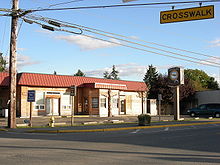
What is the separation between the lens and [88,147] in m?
12.1

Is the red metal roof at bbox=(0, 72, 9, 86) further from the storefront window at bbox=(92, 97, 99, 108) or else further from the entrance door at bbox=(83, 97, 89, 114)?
the storefront window at bbox=(92, 97, 99, 108)

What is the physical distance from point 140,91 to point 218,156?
113 feet

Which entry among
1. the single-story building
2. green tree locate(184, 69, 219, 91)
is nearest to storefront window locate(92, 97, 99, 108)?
the single-story building

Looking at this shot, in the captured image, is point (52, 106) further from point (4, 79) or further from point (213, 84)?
point (213, 84)

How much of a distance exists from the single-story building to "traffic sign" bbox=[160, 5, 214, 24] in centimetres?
2095

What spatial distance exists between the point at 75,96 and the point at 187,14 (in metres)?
27.5

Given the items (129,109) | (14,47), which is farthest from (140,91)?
(14,47)

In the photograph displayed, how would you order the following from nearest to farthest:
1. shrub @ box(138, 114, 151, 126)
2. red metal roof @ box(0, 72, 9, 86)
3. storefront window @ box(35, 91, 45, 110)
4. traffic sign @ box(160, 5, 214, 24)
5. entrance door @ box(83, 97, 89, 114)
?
traffic sign @ box(160, 5, 214, 24) → shrub @ box(138, 114, 151, 126) → red metal roof @ box(0, 72, 9, 86) → storefront window @ box(35, 91, 45, 110) → entrance door @ box(83, 97, 89, 114)

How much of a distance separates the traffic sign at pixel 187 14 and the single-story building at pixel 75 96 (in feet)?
68.7

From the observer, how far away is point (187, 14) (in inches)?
492

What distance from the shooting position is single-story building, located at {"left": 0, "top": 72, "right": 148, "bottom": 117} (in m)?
34.2

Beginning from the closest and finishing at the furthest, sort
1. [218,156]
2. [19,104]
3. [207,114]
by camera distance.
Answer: [218,156] → [19,104] → [207,114]

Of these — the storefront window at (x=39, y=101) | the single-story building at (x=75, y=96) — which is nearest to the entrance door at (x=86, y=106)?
the single-story building at (x=75, y=96)

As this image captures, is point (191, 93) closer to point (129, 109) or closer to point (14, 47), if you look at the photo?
point (129, 109)
